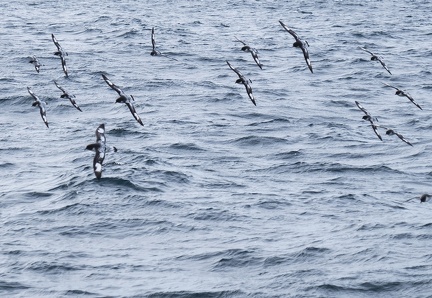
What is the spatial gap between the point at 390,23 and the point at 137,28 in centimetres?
1761

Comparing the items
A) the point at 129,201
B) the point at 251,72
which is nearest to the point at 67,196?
the point at 129,201

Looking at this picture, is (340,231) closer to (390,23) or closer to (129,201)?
(129,201)

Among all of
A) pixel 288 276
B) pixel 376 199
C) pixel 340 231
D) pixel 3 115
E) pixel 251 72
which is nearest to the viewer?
pixel 288 276

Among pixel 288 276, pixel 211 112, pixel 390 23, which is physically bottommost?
pixel 390 23

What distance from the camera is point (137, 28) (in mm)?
64188

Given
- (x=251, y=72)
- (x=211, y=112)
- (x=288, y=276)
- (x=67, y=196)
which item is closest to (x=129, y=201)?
(x=67, y=196)

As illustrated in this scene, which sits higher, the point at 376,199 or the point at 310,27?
the point at 376,199

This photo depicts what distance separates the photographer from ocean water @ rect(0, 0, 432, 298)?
22781 millimetres

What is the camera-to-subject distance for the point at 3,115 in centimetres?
3881

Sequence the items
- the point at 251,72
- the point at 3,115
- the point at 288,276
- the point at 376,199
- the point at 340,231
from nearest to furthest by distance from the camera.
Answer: the point at 288,276 < the point at 340,231 < the point at 376,199 < the point at 3,115 < the point at 251,72

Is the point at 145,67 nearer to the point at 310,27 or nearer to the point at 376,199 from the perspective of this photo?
the point at 310,27

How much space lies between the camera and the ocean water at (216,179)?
2278 cm

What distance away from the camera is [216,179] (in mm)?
29547

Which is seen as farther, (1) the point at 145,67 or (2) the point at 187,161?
(1) the point at 145,67
